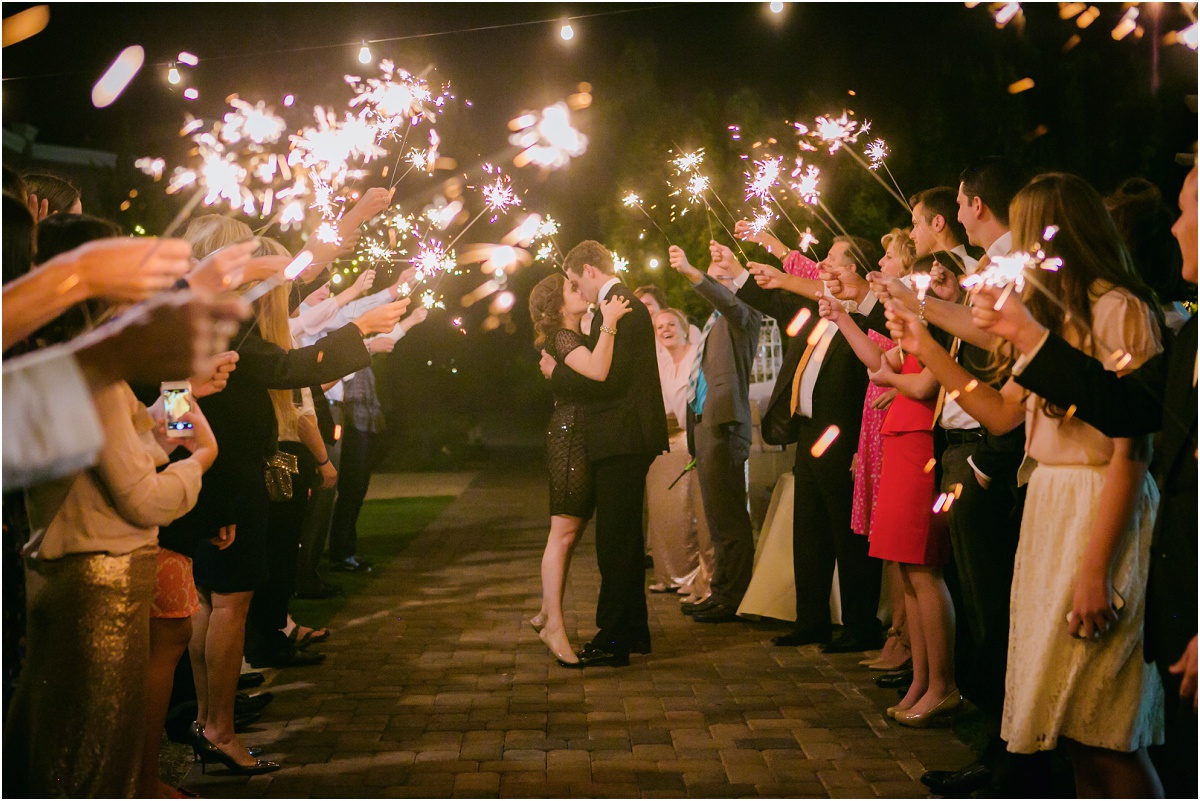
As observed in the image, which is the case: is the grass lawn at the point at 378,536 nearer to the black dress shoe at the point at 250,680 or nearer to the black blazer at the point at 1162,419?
the black dress shoe at the point at 250,680

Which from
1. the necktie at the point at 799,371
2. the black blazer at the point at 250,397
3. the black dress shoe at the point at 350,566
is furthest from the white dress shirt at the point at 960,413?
the black dress shoe at the point at 350,566

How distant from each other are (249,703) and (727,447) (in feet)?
12.5

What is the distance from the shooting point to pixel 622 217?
29797 mm

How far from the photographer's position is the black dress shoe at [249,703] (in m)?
4.68

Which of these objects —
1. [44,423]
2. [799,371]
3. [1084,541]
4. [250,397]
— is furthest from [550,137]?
[44,423]

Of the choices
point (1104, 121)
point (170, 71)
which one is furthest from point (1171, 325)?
point (1104, 121)

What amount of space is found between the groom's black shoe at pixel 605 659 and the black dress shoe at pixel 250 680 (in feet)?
6.00

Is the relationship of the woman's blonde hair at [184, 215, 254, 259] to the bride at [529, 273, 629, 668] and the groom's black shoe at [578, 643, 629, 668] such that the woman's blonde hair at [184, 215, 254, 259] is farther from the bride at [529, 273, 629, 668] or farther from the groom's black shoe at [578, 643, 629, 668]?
the groom's black shoe at [578, 643, 629, 668]

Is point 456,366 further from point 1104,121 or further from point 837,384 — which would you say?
point 837,384

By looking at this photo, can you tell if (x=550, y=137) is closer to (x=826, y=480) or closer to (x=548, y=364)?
(x=548, y=364)

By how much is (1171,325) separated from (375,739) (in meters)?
3.76

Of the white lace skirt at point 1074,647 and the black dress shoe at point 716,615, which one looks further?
the black dress shoe at point 716,615

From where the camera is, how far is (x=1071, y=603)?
271cm

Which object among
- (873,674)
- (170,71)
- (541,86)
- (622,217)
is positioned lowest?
(873,674)
